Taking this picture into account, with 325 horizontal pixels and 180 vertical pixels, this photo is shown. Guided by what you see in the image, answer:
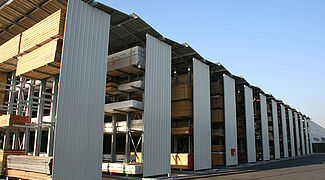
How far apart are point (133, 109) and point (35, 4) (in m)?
9.59

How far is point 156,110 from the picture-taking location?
1928 cm

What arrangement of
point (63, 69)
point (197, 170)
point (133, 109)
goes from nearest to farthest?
point (63, 69)
point (133, 109)
point (197, 170)

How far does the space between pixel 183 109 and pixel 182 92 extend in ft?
5.40

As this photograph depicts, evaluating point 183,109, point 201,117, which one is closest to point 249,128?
point 201,117

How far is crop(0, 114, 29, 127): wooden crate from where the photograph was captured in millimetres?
16562

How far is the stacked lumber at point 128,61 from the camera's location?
19.2 metres

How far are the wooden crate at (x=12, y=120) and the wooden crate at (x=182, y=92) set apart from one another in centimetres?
1287

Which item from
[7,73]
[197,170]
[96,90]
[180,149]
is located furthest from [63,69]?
[180,149]

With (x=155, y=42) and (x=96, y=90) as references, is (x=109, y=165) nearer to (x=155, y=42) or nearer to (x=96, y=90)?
(x=96, y=90)

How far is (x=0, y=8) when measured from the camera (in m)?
17.7

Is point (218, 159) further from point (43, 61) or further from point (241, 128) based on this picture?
point (43, 61)

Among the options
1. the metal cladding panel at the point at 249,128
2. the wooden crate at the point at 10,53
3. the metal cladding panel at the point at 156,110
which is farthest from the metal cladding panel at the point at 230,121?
the wooden crate at the point at 10,53

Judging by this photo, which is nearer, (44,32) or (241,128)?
(44,32)

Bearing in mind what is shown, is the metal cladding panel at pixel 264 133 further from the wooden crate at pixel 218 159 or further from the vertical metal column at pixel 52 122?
the vertical metal column at pixel 52 122
